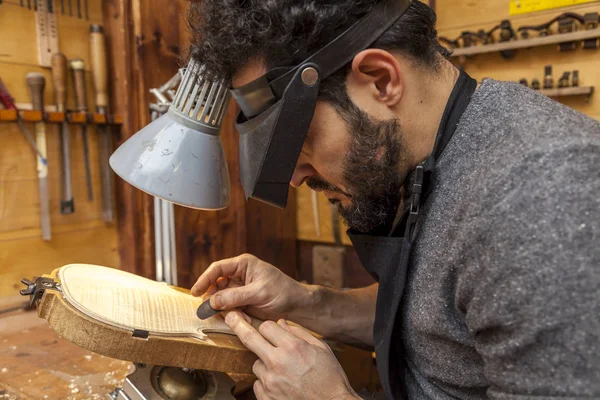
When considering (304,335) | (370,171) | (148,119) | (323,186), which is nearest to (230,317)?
(304,335)

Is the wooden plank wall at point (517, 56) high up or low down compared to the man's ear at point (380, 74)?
up

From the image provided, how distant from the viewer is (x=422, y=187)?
38.9 inches

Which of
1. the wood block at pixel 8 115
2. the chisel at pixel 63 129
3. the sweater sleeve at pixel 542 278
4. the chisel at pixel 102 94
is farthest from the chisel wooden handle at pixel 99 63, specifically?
the sweater sleeve at pixel 542 278

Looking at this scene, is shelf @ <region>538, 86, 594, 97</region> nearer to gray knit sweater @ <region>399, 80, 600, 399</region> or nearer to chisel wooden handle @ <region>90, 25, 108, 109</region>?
gray knit sweater @ <region>399, 80, 600, 399</region>

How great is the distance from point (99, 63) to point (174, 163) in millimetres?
1262

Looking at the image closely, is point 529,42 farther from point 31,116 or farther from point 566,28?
point 31,116

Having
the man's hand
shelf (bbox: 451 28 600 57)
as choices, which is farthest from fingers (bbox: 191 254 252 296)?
shelf (bbox: 451 28 600 57)

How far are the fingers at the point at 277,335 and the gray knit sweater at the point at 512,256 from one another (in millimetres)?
274

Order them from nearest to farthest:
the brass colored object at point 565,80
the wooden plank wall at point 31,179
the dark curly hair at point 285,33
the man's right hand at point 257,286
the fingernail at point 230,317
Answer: the dark curly hair at point 285,33 → the fingernail at point 230,317 → the man's right hand at point 257,286 → the wooden plank wall at point 31,179 → the brass colored object at point 565,80

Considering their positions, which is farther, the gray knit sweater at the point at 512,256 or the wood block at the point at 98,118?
the wood block at the point at 98,118

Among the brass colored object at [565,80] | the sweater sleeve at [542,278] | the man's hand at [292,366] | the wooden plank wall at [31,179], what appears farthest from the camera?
the brass colored object at [565,80]

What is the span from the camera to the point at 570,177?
0.69m

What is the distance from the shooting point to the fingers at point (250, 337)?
108 cm

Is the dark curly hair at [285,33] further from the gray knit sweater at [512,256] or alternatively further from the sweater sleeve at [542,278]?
the sweater sleeve at [542,278]
